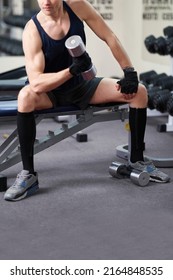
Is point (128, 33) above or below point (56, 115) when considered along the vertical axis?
above

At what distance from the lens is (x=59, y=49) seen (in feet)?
9.27

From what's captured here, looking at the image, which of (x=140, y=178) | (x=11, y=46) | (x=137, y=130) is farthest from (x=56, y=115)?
(x=11, y=46)

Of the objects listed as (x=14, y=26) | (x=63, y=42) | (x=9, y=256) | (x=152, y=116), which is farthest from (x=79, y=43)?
(x=14, y=26)

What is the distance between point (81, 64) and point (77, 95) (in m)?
0.36

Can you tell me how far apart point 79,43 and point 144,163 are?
851 mm

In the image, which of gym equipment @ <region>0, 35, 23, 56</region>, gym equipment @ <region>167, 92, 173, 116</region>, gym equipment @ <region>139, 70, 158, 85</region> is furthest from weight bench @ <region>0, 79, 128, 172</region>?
gym equipment @ <region>0, 35, 23, 56</region>

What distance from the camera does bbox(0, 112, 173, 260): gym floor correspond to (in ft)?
6.92

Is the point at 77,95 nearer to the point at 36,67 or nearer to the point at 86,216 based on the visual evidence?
the point at 36,67

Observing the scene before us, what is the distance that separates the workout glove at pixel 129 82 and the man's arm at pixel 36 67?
326 millimetres

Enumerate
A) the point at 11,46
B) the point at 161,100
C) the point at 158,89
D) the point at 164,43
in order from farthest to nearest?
the point at 11,46 < the point at 164,43 < the point at 158,89 < the point at 161,100

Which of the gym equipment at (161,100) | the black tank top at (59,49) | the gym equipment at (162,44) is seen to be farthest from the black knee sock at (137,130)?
the gym equipment at (162,44)

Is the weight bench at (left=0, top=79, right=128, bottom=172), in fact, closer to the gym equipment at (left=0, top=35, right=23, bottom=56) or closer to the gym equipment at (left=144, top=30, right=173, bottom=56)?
the gym equipment at (left=144, top=30, right=173, bottom=56)

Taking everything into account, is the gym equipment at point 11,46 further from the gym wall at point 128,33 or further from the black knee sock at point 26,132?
the black knee sock at point 26,132

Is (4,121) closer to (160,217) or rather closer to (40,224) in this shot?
(40,224)
